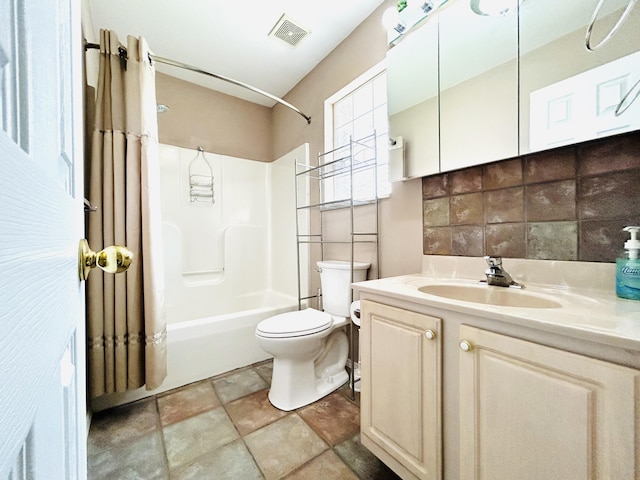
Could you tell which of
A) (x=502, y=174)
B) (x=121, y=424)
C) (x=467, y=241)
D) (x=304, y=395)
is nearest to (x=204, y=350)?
(x=121, y=424)

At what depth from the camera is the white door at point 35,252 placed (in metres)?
0.18

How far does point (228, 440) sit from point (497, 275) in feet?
4.75

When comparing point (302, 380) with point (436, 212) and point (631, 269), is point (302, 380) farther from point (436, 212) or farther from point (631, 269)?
point (631, 269)

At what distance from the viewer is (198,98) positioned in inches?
98.4

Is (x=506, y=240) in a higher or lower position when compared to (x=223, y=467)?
higher

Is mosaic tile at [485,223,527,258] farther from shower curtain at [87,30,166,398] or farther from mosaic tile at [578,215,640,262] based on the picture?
shower curtain at [87,30,166,398]

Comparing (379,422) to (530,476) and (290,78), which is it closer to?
(530,476)

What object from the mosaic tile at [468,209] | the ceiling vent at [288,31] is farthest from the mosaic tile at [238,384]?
the ceiling vent at [288,31]

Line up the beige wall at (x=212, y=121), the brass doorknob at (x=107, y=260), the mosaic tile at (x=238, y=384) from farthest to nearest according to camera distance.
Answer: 1. the beige wall at (x=212, y=121)
2. the mosaic tile at (x=238, y=384)
3. the brass doorknob at (x=107, y=260)

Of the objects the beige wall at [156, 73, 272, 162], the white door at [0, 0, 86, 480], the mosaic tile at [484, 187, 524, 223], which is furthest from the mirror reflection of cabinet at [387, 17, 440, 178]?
the beige wall at [156, 73, 272, 162]

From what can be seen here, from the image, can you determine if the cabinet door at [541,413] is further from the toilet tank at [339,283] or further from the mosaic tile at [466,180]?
the toilet tank at [339,283]

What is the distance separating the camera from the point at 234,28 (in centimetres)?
183

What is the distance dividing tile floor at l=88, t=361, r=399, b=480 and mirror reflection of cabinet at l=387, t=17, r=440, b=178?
55.4 inches

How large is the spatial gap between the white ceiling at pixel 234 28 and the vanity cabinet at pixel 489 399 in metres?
1.88
